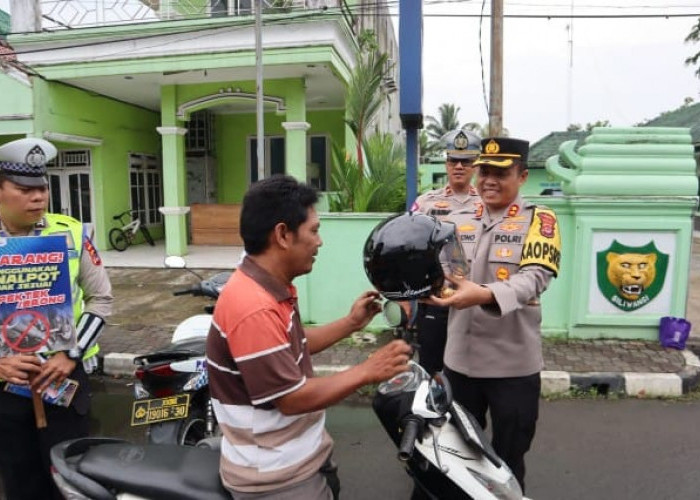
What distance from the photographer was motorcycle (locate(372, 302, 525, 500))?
1481mm

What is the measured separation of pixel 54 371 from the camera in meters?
1.86

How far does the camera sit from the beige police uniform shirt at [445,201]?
3271mm

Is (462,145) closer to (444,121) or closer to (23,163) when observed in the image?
(23,163)

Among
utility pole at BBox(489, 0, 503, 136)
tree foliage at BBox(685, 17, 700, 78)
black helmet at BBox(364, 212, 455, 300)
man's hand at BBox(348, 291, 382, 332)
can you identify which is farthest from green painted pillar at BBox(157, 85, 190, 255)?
tree foliage at BBox(685, 17, 700, 78)

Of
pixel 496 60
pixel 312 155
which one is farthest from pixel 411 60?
pixel 312 155

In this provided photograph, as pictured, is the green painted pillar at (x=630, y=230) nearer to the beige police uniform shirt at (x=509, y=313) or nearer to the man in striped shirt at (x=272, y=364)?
the beige police uniform shirt at (x=509, y=313)

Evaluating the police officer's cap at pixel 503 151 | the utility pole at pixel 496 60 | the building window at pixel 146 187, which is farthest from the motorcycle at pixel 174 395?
the building window at pixel 146 187

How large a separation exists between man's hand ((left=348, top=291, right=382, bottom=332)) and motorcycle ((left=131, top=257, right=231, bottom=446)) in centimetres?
109

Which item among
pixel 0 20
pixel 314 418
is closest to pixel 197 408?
pixel 314 418

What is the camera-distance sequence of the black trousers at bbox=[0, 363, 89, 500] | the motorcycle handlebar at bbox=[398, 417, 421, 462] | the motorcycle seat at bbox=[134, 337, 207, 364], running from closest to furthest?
1. the motorcycle handlebar at bbox=[398, 417, 421, 462]
2. the black trousers at bbox=[0, 363, 89, 500]
3. the motorcycle seat at bbox=[134, 337, 207, 364]

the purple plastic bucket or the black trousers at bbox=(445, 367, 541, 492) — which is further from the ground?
the black trousers at bbox=(445, 367, 541, 492)

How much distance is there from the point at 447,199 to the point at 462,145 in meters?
0.35

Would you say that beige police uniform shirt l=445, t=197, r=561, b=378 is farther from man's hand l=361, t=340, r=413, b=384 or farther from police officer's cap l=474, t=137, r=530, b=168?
man's hand l=361, t=340, r=413, b=384

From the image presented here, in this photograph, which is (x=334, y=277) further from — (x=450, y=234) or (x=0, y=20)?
(x=0, y=20)
